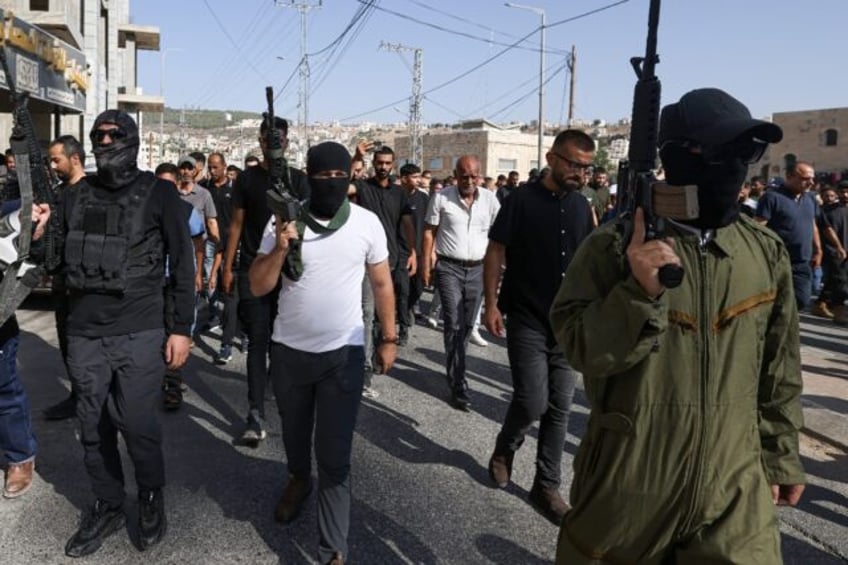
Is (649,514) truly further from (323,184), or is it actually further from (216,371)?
(216,371)

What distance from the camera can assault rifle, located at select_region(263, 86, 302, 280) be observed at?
10.2 ft

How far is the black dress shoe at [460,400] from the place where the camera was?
Result: 5.85 m

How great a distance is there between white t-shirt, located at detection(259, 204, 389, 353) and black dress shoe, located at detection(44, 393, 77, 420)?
2751mm

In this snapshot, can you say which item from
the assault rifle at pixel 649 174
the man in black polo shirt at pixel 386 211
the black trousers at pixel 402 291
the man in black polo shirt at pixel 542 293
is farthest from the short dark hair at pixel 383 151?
the assault rifle at pixel 649 174

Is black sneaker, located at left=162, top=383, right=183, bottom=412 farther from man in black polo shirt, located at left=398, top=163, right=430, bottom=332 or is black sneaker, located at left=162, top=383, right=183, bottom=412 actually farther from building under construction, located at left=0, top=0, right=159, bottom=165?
man in black polo shirt, located at left=398, top=163, right=430, bottom=332

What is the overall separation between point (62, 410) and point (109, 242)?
252 centimetres

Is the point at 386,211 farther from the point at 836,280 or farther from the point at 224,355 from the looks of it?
the point at 836,280

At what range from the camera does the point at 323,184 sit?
3352 millimetres

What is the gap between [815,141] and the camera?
52.0m

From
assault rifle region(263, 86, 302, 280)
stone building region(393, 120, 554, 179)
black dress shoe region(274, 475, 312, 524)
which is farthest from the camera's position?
stone building region(393, 120, 554, 179)

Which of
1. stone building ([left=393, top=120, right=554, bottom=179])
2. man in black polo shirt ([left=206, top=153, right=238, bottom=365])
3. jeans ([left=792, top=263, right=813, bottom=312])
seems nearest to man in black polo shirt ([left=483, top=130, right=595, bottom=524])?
jeans ([left=792, top=263, right=813, bottom=312])

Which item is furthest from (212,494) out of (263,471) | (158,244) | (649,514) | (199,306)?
(199,306)

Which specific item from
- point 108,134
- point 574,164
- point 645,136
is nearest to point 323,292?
point 108,134

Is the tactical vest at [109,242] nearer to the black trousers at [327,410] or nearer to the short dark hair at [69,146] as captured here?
the black trousers at [327,410]
